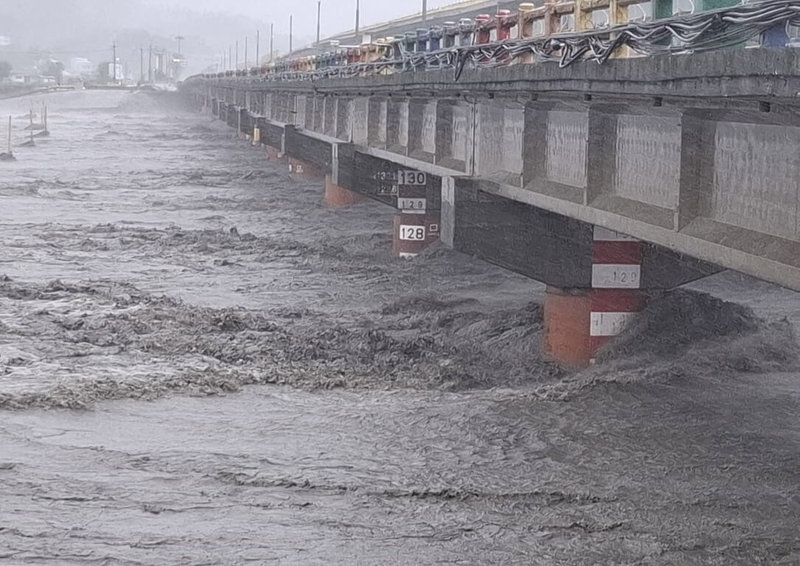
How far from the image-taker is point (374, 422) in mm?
13258

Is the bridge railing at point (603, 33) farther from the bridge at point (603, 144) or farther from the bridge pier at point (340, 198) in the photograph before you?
the bridge pier at point (340, 198)

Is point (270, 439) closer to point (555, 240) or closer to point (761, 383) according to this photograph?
point (555, 240)

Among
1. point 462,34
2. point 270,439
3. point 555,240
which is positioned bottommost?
point 270,439

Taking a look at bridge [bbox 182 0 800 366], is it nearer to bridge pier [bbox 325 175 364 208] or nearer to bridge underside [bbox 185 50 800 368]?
bridge underside [bbox 185 50 800 368]

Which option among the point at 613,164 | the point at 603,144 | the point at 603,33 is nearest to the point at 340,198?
the point at 603,144

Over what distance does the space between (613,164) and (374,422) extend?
3428mm

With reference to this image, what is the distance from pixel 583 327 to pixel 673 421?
2808 millimetres

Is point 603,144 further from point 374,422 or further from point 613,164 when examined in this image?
point 374,422

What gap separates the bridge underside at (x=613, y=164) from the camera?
8.94 metres

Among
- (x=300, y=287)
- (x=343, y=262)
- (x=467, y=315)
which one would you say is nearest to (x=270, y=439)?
(x=467, y=315)

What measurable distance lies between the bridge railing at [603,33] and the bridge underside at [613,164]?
20 centimetres

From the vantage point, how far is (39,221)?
32.4 metres

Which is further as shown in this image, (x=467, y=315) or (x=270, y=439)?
(x=467, y=315)

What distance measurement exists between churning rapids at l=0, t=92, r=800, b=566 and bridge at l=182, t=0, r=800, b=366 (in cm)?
98
